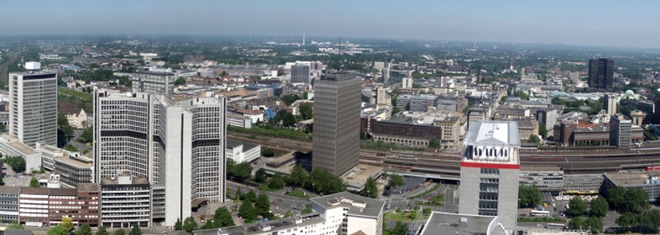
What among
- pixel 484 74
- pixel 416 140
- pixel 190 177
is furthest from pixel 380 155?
pixel 484 74

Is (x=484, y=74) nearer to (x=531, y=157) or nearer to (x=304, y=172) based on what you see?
(x=531, y=157)

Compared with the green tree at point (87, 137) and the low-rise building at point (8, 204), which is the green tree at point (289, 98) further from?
the low-rise building at point (8, 204)

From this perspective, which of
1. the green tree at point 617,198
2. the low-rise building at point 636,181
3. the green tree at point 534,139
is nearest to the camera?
the green tree at point 617,198

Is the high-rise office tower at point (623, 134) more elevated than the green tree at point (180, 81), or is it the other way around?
the green tree at point (180, 81)

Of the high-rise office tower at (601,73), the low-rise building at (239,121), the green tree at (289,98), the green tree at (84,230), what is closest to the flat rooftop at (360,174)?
the green tree at (84,230)

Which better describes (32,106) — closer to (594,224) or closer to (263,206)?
(263,206)

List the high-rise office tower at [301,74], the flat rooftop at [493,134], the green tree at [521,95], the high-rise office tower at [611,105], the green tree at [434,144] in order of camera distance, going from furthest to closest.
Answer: the high-rise office tower at [301,74], the green tree at [521,95], the high-rise office tower at [611,105], the green tree at [434,144], the flat rooftop at [493,134]

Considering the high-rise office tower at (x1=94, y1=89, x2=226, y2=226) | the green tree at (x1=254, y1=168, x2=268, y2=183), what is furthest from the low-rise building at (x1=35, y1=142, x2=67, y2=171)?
the green tree at (x1=254, y1=168, x2=268, y2=183)
